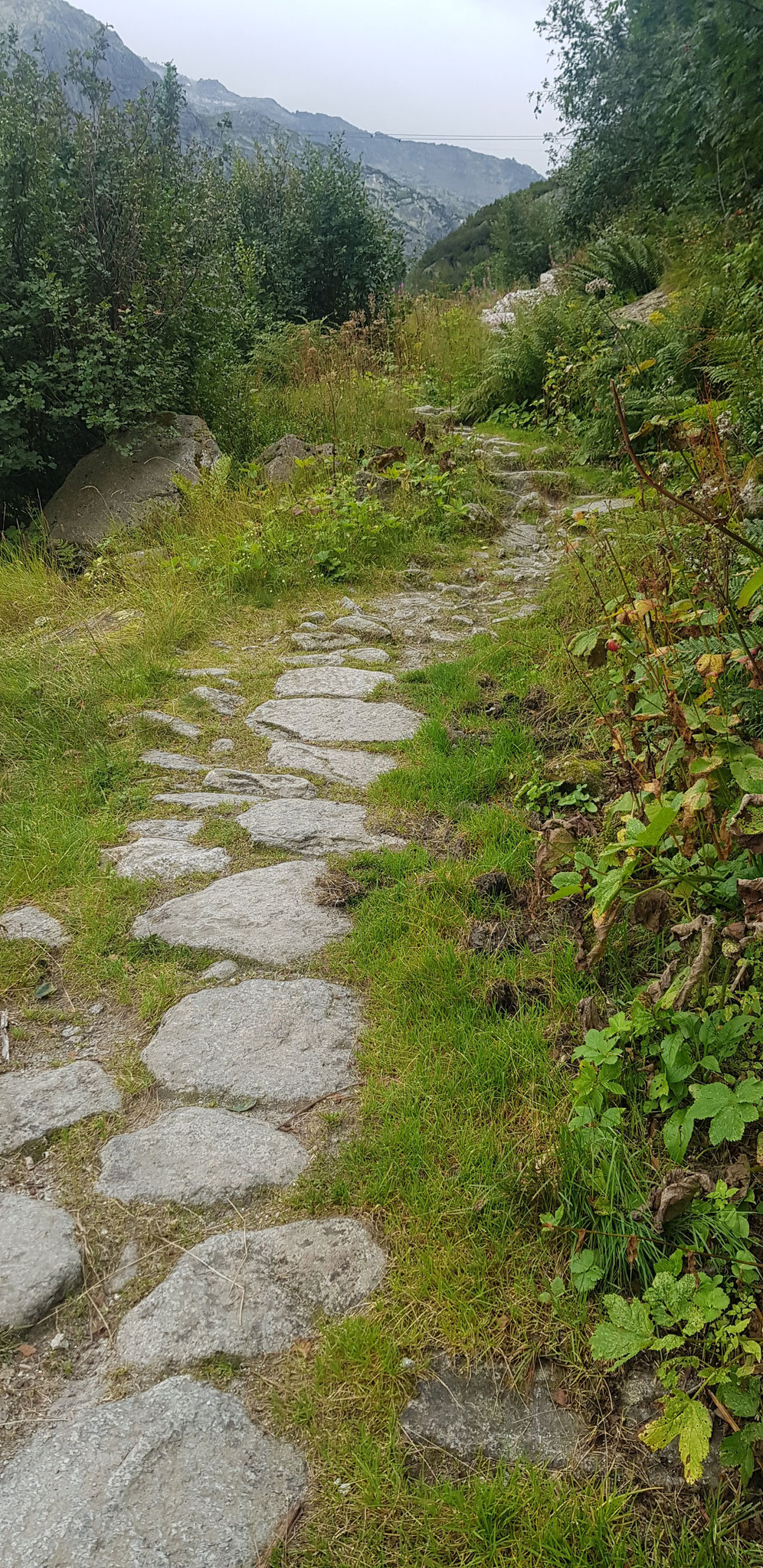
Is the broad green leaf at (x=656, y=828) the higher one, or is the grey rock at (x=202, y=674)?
the broad green leaf at (x=656, y=828)

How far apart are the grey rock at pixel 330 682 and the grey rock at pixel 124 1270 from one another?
2.85 m

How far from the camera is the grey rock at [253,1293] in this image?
139cm

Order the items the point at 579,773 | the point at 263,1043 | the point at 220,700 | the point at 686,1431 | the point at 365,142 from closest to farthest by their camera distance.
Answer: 1. the point at 686,1431
2. the point at 263,1043
3. the point at 579,773
4. the point at 220,700
5. the point at 365,142

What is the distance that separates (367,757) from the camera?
11.4 ft

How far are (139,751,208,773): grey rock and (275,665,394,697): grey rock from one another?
79 cm

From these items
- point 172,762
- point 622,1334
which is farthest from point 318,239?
point 622,1334

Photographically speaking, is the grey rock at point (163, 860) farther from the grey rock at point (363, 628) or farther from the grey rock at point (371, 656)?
the grey rock at point (363, 628)

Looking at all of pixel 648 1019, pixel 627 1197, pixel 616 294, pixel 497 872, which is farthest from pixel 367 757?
pixel 616 294

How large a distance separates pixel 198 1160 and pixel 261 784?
5.80 ft

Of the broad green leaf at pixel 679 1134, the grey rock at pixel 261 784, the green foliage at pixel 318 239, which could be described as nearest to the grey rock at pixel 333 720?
the grey rock at pixel 261 784

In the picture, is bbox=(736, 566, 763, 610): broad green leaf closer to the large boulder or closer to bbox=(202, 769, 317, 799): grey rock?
bbox=(202, 769, 317, 799): grey rock

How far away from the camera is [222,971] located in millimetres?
2275

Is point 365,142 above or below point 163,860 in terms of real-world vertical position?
above

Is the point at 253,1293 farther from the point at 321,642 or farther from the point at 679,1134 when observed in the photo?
the point at 321,642
